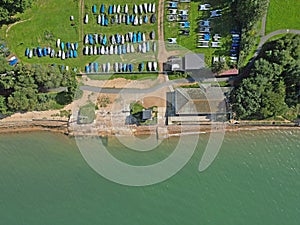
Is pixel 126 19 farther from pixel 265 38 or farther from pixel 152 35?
pixel 265 38

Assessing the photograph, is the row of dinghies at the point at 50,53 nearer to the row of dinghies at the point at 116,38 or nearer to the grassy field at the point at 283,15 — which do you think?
the row of dinghies at the point at 116,38

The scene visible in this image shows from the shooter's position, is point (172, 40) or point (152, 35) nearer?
point (172, 40)

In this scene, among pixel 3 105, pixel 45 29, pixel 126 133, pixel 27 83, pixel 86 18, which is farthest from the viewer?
pixel 126 133

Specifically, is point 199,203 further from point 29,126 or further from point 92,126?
point 29,126

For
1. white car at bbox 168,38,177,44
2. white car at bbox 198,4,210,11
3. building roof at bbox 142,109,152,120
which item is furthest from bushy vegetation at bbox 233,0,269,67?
building roof at bbox 142,109,152,120

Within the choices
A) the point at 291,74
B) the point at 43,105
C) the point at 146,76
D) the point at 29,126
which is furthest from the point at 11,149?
the point at 291,74

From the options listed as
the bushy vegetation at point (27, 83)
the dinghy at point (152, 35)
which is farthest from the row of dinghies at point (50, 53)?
the dinghy at point (152, 35)

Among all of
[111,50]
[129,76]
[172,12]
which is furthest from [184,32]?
[111,50]
